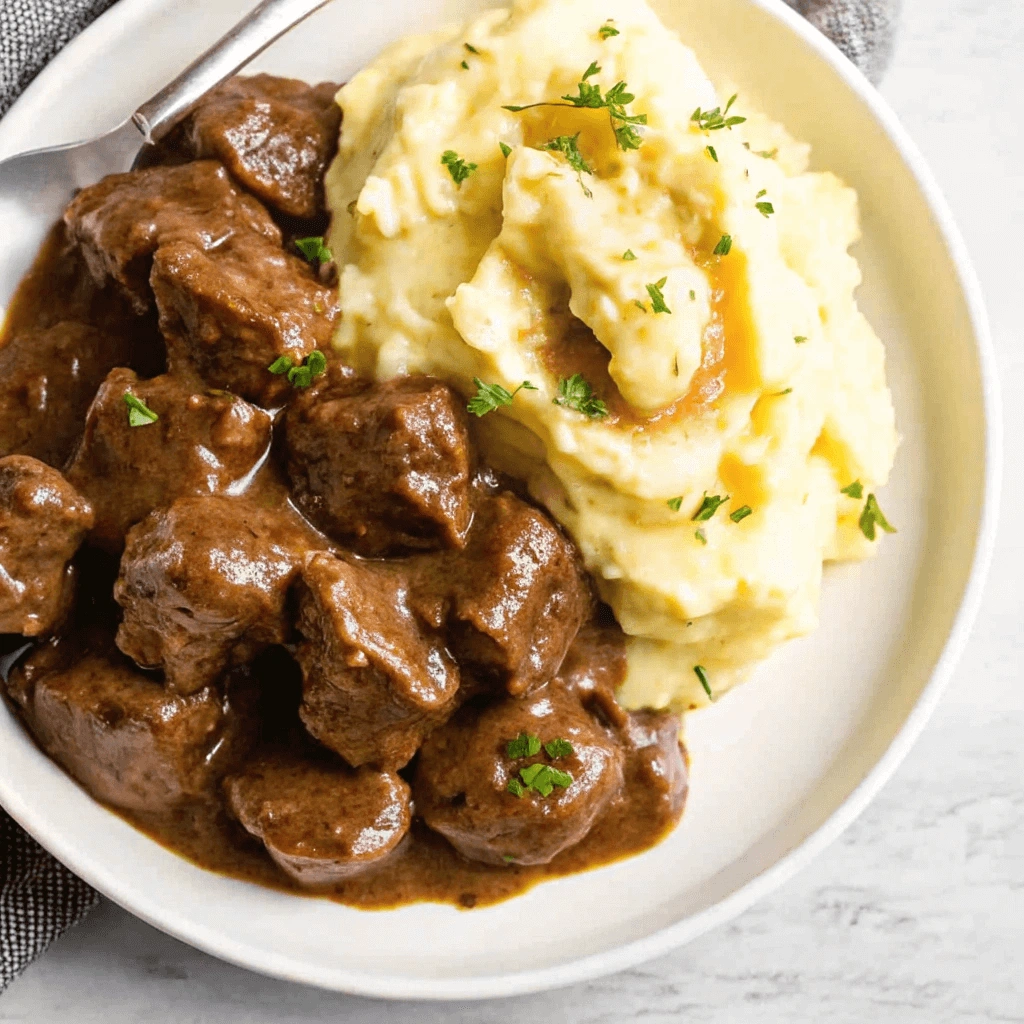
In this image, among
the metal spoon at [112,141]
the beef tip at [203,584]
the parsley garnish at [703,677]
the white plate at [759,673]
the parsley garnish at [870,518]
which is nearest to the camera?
the beef tip at [203,584]

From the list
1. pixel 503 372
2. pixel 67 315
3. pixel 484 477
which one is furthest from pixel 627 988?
pixel 67 315

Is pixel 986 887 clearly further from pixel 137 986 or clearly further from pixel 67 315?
pixel 67 315

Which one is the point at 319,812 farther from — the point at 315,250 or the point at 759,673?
the point at 315,250

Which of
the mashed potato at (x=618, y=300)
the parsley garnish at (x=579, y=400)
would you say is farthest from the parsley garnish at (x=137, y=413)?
the parsley garnish at (x=579, y=400)

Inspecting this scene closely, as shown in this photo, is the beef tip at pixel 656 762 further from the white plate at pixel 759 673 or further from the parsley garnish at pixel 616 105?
the parsley garnish at pixel 616 105

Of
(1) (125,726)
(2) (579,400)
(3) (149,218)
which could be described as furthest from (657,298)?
(1) (125,726)

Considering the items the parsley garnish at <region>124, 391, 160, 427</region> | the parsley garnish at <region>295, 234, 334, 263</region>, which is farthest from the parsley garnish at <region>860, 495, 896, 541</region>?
the parsley garnish at <region>124, 391, 160, 427</region>
